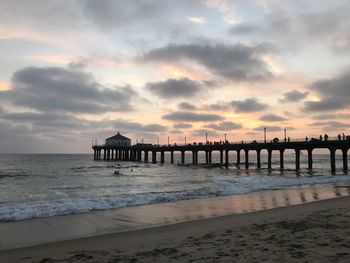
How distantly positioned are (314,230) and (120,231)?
17.7 ft

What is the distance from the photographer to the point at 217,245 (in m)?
7.81

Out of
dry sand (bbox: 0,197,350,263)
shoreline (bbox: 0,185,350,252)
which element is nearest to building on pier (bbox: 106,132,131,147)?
shoreline (bbox: 0,185,350,252)

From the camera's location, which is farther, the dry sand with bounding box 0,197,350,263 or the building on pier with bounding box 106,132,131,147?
the building on pier with bounding box 106,132,131,147

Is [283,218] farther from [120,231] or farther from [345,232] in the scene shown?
[120,231]

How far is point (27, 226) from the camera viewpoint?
11.6 metres

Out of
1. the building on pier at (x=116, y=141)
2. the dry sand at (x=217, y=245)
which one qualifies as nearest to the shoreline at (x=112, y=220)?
the dry sand at (x=217, y=245)

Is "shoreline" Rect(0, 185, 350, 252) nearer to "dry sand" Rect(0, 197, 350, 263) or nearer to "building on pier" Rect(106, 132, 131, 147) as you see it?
"dry sand" Rect(0, 197, 350, 263)

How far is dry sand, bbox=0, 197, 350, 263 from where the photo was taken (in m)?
6.77

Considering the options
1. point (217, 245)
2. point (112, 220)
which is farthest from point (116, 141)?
point (217, 245)

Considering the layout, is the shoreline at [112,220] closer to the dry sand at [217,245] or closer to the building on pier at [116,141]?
the dry sand at [217,245]

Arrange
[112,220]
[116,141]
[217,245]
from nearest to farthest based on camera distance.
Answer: [217,245]
[112,220]
[116,141]

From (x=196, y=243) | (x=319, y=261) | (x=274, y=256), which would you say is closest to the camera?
(x=319, y=261)

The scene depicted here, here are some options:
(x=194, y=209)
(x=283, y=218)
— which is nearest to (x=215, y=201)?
(x=194, y=209)

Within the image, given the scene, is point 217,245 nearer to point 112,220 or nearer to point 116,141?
point 112,220
